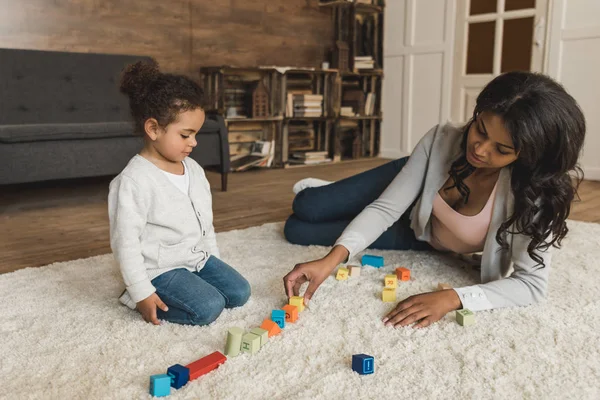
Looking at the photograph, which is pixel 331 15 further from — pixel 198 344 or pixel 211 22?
pixel 198 344

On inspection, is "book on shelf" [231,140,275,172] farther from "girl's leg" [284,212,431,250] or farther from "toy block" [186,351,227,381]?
"toy block" [186,351,227,381]

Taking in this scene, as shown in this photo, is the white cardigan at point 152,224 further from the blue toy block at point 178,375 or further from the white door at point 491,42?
the white door at point 491,42

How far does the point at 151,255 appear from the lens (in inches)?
55.4

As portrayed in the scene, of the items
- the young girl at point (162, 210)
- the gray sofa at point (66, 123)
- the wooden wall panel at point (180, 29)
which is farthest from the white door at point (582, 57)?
the young girl at point (162, 210)

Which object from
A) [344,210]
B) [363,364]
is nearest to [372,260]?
[344,210]

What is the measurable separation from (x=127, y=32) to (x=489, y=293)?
3.36m

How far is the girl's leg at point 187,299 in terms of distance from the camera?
1.37m

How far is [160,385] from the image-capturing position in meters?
1.03

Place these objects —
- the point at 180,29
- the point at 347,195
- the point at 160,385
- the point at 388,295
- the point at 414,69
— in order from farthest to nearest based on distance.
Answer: the point at 414,69
the point at 180,29
the point at 347,195
the point at 388,295
the point at 160,385

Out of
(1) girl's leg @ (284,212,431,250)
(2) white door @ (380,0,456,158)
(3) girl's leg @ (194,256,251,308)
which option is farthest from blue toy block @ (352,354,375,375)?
(2) white door @ (380,0,456,158)

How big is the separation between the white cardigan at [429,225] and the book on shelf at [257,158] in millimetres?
2741

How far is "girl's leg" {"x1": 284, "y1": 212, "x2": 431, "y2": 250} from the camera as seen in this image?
206 centimetres

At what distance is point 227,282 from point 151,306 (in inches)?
9.3

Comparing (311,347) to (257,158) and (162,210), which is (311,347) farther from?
(257,158)
